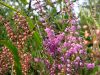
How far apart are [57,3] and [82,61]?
3.95ft

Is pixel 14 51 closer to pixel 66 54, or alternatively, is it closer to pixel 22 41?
pixel 22 41

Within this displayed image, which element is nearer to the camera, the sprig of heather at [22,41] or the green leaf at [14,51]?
the sprig of heather at [22,41]

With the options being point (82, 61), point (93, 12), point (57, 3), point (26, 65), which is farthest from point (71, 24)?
point (57, 3)

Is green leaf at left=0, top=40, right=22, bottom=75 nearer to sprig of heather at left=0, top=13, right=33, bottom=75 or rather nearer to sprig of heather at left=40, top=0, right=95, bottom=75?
sprig of heather at left=0, top=13, right=33, bottom=75

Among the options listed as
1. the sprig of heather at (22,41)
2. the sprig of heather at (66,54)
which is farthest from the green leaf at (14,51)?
the sprig of heather at (66,54)

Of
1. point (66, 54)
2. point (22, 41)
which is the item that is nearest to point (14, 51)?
point (22, 41)

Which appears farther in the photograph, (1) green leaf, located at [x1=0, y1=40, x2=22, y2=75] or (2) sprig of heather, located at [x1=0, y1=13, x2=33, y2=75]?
(1) green leaf, located at [x1=0, y1=40, x2=22, y2=75]

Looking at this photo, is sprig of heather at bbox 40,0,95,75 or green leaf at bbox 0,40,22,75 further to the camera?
green leaf at bbox 0,40,22,75

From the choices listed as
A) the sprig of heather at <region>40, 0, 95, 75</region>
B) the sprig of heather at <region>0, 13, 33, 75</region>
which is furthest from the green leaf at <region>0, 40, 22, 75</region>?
the sprig of heather at <region>40, 0, 95, 75</region>

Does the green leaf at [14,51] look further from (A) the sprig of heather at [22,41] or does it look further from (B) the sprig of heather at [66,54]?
(B) the sprig of heather at [66,54]

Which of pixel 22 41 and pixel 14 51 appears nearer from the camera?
pixel 22 41

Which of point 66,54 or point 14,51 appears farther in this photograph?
point 14,51

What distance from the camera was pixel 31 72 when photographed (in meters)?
2.01

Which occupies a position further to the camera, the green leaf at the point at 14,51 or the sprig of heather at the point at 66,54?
the green leaf at the point at 14,51
